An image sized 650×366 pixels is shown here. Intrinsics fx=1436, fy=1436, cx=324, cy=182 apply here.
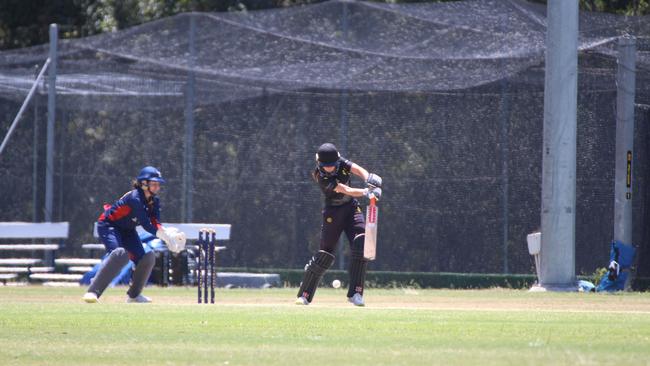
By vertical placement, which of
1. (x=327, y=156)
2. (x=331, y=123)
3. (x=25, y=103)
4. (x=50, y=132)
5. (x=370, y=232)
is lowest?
(x=370, y=232)

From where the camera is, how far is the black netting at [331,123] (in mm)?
20969

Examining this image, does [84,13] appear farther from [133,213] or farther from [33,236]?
[133,213]

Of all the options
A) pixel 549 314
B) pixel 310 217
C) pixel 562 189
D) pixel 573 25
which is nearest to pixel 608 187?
pixel 562 189

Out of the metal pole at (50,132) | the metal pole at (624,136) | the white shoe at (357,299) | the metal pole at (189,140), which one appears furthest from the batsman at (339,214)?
the metal pole at (50,132)

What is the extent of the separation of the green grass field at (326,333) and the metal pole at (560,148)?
7.78 feet

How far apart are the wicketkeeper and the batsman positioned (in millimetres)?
1960

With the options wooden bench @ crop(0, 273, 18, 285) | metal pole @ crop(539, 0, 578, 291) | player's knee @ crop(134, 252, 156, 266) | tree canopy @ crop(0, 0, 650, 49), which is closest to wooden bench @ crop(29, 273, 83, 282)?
wooden bench @ crop(0, 273, 18, 285)

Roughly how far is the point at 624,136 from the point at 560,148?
116 centimetres

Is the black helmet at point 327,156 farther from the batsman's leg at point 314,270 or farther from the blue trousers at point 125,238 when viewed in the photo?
the blue trousers at point 125,238

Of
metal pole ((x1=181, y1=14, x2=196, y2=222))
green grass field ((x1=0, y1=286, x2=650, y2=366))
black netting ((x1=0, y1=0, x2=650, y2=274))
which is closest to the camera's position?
green grass field ((x1=0, y1=286, x2=650, y2=366))

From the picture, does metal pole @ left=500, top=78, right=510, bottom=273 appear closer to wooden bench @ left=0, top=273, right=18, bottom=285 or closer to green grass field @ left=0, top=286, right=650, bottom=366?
green grass field @ left=0, top=286, right=650, bottom=366

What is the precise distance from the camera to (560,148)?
19391mm

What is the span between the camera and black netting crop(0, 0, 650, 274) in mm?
20969

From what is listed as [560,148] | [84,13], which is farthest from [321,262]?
[84,13]
